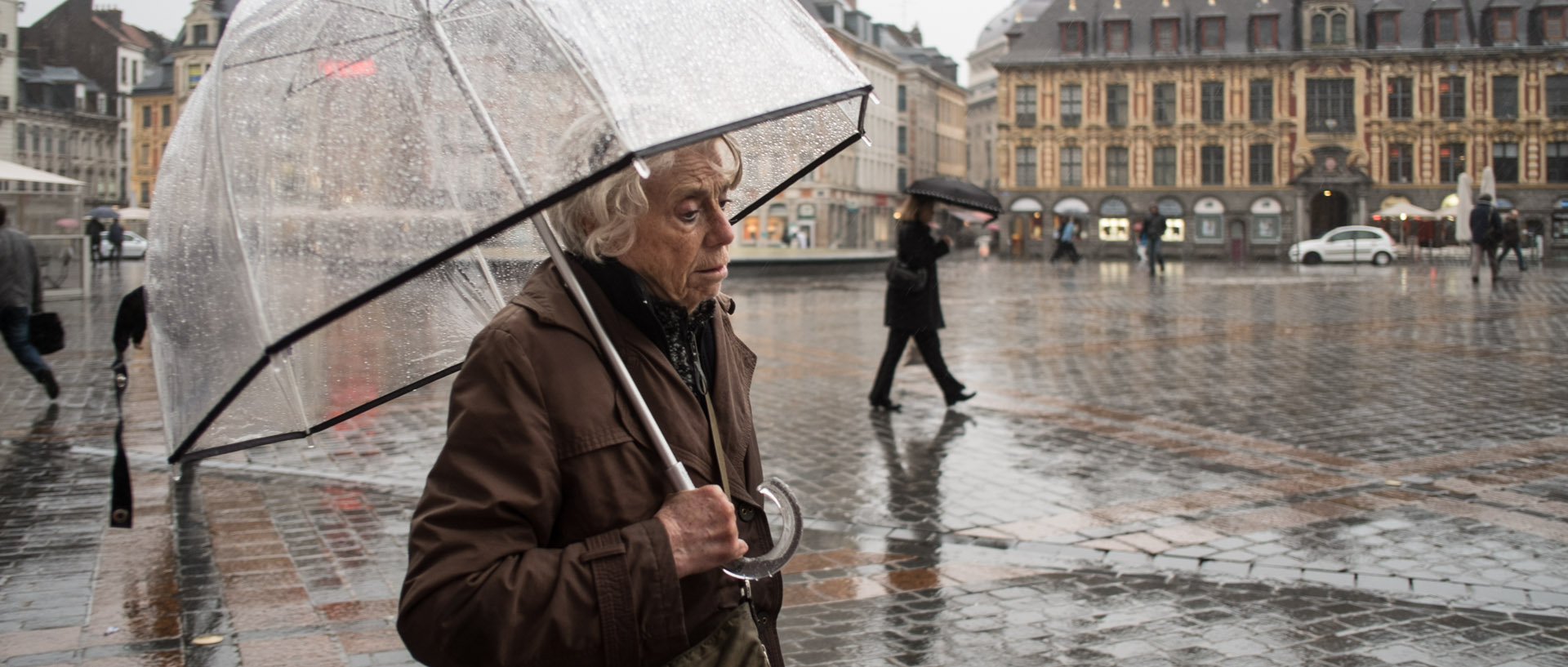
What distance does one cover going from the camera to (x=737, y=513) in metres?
2.22

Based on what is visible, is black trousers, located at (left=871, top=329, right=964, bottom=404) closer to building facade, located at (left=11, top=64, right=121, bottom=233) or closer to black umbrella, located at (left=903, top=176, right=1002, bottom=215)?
black umbrella, located at (left=903, top=176, right=1002, bottom=215)

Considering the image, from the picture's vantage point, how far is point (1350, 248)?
46.4 metres

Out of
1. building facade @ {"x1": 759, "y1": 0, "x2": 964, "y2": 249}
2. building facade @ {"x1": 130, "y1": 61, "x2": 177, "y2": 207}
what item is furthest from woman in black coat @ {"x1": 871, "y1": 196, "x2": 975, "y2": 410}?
building facade @ {"x1": 130, "y1": 61, "x2": 177, "y2": 207}

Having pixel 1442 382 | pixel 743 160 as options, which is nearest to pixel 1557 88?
pixel 1442 382

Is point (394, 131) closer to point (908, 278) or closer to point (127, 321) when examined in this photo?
point (127, 321)

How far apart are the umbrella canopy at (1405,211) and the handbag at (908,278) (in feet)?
178

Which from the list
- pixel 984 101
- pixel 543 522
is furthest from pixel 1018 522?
pixel 984 101

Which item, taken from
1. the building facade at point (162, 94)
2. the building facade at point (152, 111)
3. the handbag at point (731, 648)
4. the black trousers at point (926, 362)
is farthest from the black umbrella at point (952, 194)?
the building facade at point (152, 111)

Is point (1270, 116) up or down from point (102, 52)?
down

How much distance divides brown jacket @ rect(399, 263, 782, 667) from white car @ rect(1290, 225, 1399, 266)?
1764 inches

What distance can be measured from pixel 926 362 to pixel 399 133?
8.21m

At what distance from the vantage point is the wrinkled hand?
197cm

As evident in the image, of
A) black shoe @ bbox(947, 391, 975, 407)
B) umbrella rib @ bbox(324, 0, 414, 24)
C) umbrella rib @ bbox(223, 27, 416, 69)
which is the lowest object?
black shoe @ bbox(947, 391, 975, 407)

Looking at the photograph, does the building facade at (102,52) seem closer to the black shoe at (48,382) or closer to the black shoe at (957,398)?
the black shoe at (48,382)
